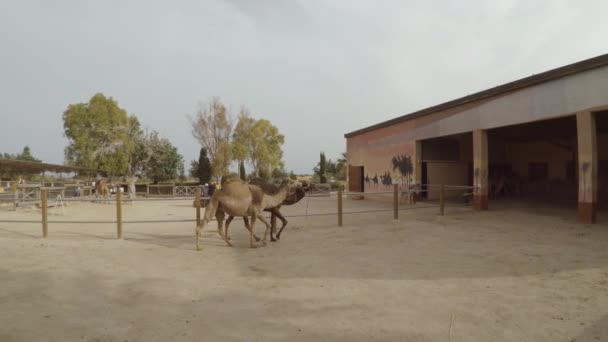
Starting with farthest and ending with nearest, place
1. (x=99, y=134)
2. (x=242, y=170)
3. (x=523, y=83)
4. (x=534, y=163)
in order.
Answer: (x=242, y=170)
(x=99, y=134)
(x=534, y=163)
(x=523, y=83)

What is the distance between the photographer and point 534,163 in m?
16.6

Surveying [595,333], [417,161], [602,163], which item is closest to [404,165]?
[417,161]

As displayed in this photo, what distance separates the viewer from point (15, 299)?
362 centimetres

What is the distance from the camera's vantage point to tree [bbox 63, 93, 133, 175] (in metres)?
28.7

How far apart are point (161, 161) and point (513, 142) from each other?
30671 millimetres

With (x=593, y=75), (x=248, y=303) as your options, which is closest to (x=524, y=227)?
(x=593, y=75)

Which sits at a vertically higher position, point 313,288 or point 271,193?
point 271,193

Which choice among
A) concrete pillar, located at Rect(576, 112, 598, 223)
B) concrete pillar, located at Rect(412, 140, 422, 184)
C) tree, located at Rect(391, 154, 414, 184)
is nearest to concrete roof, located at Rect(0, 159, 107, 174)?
tree, located at Rect(391, 154, 414, 184)

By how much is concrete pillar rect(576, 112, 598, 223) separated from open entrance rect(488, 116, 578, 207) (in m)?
5.36

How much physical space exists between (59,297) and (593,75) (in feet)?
39.4

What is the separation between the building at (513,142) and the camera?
8250 millimetres

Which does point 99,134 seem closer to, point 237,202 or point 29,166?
point 29,166

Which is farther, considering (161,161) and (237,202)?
(161,161)

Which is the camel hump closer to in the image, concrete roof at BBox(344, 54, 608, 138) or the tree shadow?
the tree shadow
